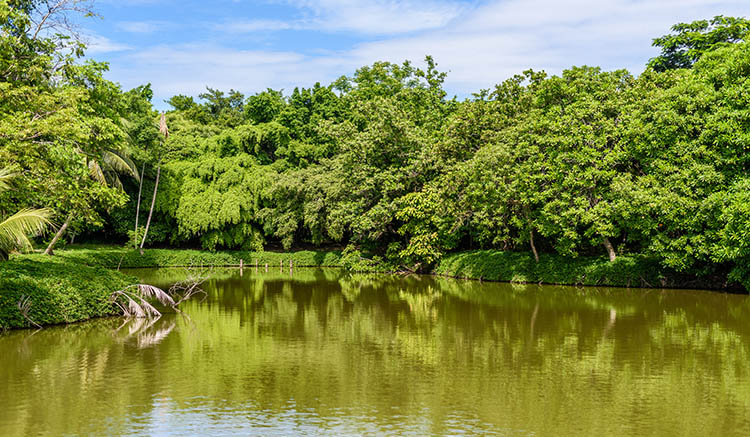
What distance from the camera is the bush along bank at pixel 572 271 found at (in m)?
31.1

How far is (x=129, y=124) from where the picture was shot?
46.3 m

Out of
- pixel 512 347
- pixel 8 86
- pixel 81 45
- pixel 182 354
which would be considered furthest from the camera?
pixel 81 45

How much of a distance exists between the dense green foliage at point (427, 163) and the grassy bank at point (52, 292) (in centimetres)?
214

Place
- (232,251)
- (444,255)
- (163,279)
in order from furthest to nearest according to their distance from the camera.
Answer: (232,251)
(444,255)
(163,279)

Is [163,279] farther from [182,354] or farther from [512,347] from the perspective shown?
[512,347]

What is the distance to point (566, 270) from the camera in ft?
111

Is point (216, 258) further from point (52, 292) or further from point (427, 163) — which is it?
point (52, 292)

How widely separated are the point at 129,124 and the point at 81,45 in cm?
2775

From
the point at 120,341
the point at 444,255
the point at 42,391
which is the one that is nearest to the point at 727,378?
the point at 42,391

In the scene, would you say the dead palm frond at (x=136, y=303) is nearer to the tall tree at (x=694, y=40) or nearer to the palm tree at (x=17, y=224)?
the palm tree at (x=17, y=224)

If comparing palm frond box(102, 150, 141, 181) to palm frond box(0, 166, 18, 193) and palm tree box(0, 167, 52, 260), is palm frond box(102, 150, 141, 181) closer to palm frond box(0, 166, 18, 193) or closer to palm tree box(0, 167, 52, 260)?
palm frond box(0, 166, 18, 193)

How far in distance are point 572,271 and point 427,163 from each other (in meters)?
12.7

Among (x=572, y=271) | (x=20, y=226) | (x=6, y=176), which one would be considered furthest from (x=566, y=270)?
(x=6, y=176)

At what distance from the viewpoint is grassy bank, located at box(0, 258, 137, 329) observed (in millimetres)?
17877
